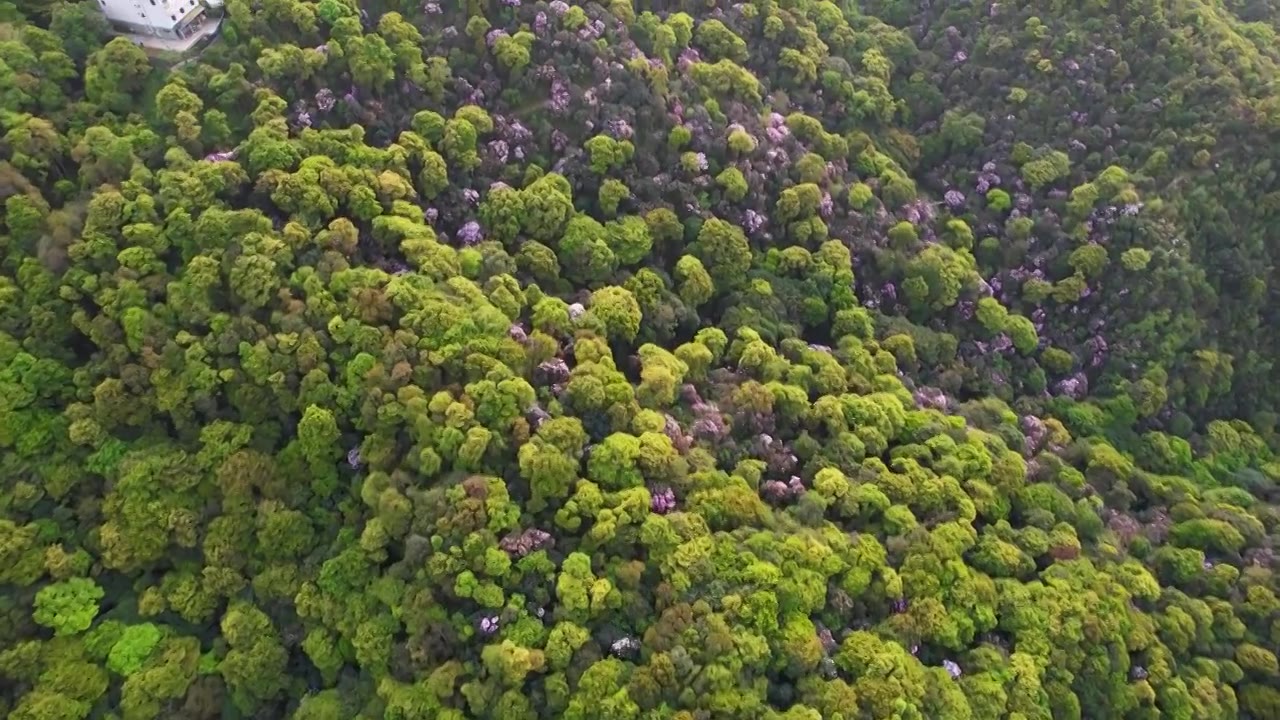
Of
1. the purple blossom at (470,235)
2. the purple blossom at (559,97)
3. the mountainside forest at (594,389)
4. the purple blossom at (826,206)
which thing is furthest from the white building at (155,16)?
the purple blossom at (826,206)

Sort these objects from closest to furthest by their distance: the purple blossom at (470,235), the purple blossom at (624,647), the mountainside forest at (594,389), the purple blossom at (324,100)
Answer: the purple blossom at (624,647) < the mountainside forest at (594,389) < the purple blossom at (470,235) < the purple blossom at (324,100)

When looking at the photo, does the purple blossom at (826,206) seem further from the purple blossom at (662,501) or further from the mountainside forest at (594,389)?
the purple blossom at (662,501)

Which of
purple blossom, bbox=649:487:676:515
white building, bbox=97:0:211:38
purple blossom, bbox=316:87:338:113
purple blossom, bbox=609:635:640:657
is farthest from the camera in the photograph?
white building, bbox=97:0:211:38

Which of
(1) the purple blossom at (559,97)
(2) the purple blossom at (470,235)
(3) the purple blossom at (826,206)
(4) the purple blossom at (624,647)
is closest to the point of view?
(4) the purple blossom at (624,647)

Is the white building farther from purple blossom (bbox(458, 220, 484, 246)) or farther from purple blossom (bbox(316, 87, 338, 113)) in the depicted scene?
purple blossom (bbox(458, 220, 484, 246))

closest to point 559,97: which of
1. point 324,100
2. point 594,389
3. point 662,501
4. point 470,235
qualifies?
point 470,235

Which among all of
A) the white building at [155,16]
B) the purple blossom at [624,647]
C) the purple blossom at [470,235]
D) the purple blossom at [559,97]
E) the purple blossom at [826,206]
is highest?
the purple blossom at [559,97]

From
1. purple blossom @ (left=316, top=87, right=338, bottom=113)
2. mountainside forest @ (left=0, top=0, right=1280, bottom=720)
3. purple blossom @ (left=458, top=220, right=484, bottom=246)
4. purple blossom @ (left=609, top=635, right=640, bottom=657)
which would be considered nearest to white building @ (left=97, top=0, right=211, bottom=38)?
mountainside forest @ (left=0, top=0, right=1280, bottom=720)
